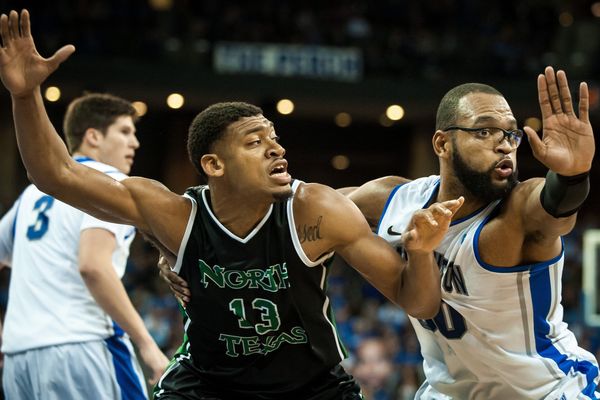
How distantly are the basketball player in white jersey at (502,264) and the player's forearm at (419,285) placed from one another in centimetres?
26

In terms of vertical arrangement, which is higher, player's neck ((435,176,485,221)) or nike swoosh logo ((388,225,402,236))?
player's neck ((435,176,485,221))

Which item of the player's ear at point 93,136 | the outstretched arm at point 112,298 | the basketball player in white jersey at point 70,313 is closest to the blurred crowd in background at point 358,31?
the player's ear at point 93,136

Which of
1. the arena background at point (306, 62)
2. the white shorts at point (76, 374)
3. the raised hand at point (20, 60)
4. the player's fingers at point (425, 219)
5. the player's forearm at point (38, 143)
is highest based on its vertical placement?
the arena background at point (306, 62)

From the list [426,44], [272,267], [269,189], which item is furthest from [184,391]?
[426,44]

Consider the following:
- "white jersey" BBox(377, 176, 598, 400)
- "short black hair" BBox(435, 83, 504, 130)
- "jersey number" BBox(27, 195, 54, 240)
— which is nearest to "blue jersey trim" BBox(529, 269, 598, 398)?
"white jersey" BBox(377, 176, 598, 400)

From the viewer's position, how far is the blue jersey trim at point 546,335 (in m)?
3.63

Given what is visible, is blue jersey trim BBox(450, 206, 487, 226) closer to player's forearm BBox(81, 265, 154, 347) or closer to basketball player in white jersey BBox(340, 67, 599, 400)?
basketball player in white jersey BBox(340, 67, 599, 400)

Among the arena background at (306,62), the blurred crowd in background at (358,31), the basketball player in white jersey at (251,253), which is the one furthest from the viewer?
the blurred crowd in background at (358,31)

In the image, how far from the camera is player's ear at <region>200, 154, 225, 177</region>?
3.77 meters

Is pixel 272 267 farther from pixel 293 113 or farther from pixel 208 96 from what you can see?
pixel 293 113

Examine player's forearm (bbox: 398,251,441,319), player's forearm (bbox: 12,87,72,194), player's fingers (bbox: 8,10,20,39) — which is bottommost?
player's forearm (bbox: 398,251,441,319)

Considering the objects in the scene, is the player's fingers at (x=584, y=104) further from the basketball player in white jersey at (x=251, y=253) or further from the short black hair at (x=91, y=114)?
the short black hair at (x=91, y=114)

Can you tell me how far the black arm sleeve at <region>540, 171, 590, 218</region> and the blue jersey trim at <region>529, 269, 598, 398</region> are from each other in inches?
14.5

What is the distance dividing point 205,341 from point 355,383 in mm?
664
